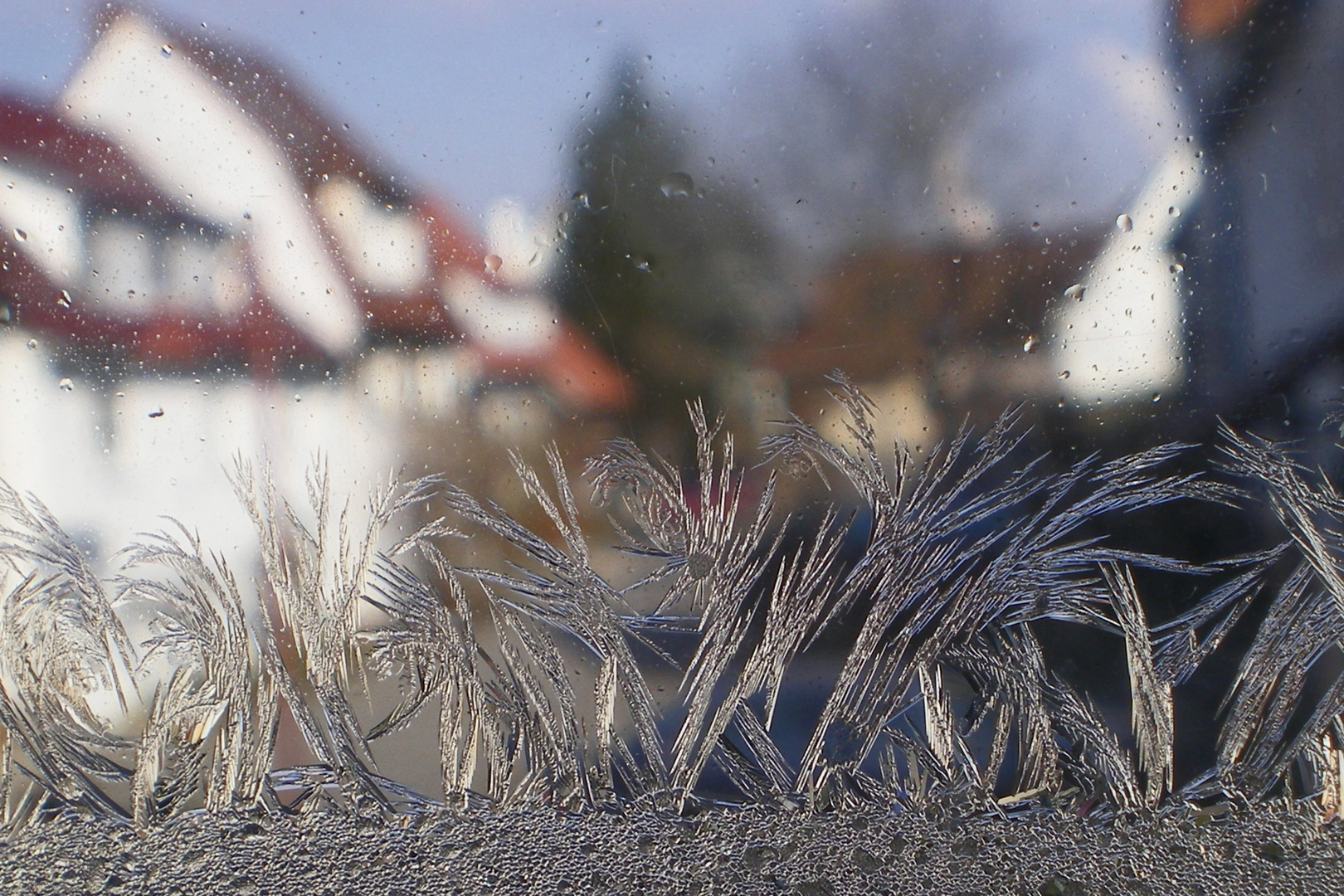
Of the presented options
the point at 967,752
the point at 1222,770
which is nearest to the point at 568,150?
the point at 967,752

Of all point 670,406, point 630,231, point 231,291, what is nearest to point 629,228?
point 630,231

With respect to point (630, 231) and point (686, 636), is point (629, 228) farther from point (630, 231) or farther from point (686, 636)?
point (686, 636)

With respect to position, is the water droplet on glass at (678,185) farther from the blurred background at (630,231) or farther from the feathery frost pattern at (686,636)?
the feathery frost pattern at (686,636)

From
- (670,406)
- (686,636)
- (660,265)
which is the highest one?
(660,265)

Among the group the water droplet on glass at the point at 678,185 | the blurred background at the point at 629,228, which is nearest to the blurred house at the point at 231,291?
the blurred background at the point at 629,228

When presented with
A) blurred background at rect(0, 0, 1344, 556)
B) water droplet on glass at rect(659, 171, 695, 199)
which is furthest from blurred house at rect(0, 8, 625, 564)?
water droplet on glass at rect(659, 171, 695, 199)

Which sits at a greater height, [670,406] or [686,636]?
[670,406]

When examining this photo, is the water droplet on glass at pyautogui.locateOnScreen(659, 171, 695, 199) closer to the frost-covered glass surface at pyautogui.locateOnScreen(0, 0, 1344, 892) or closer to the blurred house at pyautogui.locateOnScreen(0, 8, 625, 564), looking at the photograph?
the frost-covered glass surface at pyautogui.locateOnScreen(0, 0, 1344, 892)
